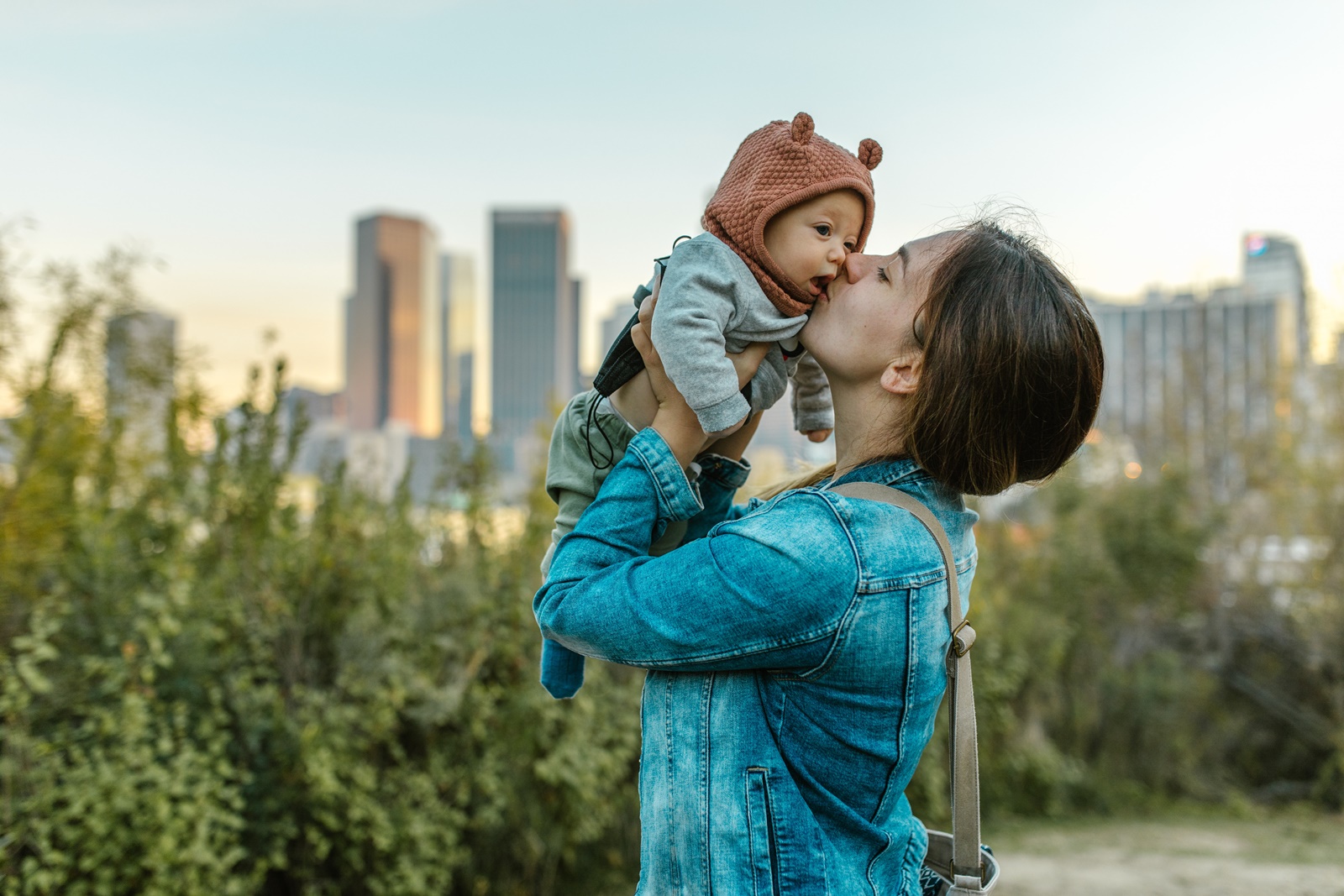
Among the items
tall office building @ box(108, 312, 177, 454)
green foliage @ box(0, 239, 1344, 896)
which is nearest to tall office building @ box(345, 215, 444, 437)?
tall office building @ box(108, 312, 177, 454)

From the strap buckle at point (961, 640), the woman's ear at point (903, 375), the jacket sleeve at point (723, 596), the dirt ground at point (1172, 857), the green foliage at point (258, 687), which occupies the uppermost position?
the woman's ear at point (903, 375)

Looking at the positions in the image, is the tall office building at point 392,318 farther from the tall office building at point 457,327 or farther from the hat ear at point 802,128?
the hat ear at point 802,128

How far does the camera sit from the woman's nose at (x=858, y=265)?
136cm

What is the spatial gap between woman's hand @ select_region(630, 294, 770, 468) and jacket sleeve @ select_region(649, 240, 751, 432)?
0.03 m

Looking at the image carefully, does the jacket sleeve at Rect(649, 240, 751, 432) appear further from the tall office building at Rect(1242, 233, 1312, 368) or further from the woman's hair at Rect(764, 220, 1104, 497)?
the tall office building at Rect(1242, 233, 1312, 368)

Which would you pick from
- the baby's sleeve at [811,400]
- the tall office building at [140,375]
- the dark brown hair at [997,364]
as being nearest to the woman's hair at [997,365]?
the dark brown hair at [997,364]

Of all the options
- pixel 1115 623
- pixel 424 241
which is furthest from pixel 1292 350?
pixel 424 241

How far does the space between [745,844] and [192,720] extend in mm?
Result: 2937

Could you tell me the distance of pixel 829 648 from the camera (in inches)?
44.2

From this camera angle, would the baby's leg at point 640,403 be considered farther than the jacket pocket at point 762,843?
Yes

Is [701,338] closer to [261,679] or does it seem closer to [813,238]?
[813,238]

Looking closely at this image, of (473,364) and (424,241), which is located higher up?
(424,241)

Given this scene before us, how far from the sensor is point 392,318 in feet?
230

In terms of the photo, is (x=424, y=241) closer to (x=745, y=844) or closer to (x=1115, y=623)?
(x=1115, y=623)
